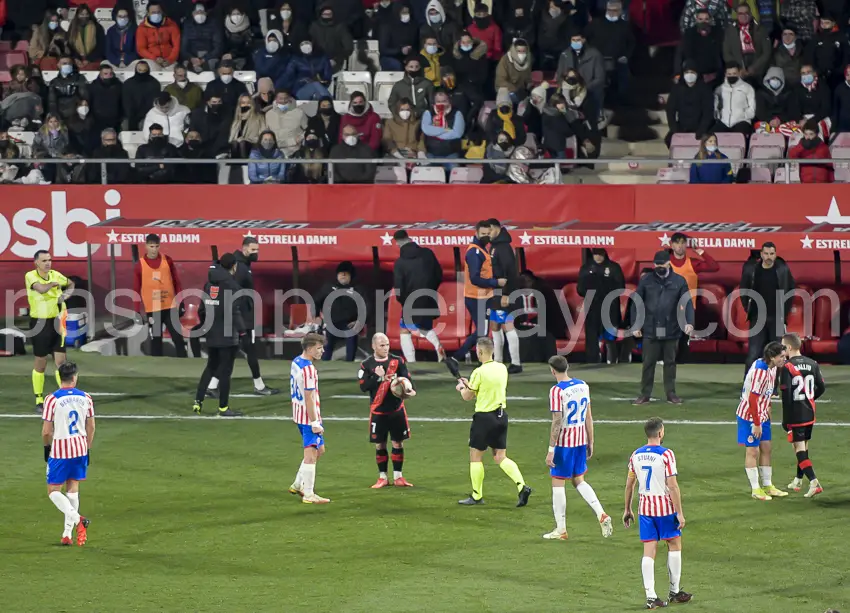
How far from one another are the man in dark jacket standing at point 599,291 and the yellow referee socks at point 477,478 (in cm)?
830

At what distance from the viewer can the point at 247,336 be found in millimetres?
20688

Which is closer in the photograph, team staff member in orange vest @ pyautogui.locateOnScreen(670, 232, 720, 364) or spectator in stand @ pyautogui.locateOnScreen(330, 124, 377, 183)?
team staff member in orange vest @ pyautogui.locateOnScreen(670, 232, 720, 364)

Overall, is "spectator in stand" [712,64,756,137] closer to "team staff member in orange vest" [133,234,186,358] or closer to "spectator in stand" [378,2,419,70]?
"spectator in stand" [378,2,419,70]

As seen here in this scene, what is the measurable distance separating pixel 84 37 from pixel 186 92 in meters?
3.38

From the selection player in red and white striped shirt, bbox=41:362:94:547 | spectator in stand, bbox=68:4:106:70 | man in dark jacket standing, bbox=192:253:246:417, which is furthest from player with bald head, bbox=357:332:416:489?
spectator in stand, bbox=68:4:106:70

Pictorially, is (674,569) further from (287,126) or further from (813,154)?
(287,126)

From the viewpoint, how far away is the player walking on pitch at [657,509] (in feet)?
38.9

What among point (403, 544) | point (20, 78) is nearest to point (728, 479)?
point (403, 544)

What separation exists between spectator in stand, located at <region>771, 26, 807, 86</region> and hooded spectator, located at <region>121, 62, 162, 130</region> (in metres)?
11.4

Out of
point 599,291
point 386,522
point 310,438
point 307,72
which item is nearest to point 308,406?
point 310,438

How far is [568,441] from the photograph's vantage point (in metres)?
13.8

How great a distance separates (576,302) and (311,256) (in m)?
4.67

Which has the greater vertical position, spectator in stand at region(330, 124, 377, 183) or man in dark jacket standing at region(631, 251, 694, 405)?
spectator in stand at region(330, 124, 377, 183)

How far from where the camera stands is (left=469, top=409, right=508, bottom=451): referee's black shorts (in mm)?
14781
